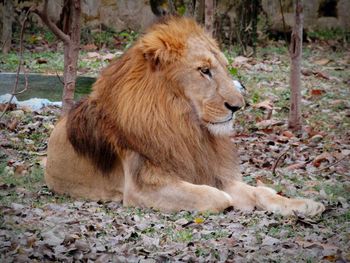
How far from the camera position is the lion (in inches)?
212

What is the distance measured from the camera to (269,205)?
5.30m

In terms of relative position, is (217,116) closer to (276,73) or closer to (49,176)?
(49,176)

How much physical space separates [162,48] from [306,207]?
1534 mm

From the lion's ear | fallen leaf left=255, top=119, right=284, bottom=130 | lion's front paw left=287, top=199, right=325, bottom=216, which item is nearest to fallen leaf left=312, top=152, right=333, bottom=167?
fallen leaf left=255, top=119, right=284, bottom=130

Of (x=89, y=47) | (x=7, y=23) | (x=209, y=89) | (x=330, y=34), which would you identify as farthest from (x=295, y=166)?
(x=330, y=34)

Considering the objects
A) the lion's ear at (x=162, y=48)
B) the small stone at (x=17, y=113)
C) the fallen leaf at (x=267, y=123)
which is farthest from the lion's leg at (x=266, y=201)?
the small stone at (x=17, y=113)

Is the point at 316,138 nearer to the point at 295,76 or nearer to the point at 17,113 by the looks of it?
the point at 295,76

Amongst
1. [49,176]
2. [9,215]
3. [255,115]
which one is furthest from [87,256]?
[255,115]

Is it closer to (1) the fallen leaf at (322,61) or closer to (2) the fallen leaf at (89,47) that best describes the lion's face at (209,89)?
(1) the fallen leaf at (322,61)

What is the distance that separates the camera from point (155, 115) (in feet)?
18.1

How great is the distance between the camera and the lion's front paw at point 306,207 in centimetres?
500

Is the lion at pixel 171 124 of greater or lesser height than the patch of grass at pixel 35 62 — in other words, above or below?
above

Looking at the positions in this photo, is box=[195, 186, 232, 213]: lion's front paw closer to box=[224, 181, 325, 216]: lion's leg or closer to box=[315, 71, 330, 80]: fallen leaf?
box=[224, 181, 325, 216]: lion's leg

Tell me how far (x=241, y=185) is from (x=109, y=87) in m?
1.21
